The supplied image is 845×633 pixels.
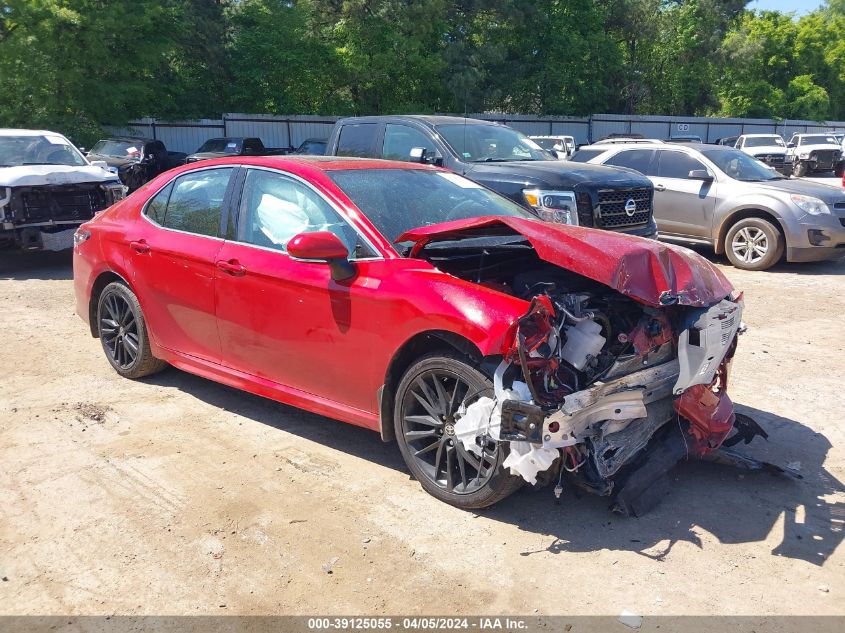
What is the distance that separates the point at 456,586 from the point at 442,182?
9.25 feet

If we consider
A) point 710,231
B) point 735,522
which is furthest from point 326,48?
point 735,522

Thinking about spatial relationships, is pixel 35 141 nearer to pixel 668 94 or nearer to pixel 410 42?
pixel 410 42

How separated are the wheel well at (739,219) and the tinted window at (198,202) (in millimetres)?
8331

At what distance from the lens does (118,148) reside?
1905cm

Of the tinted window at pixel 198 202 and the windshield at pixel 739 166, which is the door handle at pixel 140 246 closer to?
the tinted window at pixel 198 202

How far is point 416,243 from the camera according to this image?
13.9 ft

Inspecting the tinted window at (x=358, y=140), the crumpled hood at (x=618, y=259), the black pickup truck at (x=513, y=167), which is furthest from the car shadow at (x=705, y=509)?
the tinted window at (x=358, y=140)

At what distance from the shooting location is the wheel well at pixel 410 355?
3809 mm

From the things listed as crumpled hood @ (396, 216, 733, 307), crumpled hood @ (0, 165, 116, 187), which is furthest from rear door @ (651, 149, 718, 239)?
crumpled hood @ (0, 165, 116, 187)

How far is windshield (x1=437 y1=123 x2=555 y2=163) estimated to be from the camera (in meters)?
9.47

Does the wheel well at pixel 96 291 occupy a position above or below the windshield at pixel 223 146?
below

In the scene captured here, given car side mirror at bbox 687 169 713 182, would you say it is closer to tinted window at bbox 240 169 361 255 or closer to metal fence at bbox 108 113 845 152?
tinted window at bbox 240 169 361 255

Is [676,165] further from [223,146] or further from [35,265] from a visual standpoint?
[223,146]

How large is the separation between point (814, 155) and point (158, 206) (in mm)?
30128
